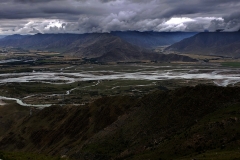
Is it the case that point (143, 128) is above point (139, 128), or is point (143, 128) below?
above

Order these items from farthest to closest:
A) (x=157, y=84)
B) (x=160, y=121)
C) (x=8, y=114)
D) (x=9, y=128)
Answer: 1. (x=157, y=84)
2. (x=8, y=114)
3. (x=9, y=128)
4. (x=160, y=121)

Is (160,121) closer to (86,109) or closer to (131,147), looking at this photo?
(131,147)

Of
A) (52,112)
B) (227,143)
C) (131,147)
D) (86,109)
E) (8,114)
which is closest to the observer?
(227,143)

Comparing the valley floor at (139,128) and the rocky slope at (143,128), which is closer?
the valley floor at (139,128)

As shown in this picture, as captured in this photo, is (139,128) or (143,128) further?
(139,128)

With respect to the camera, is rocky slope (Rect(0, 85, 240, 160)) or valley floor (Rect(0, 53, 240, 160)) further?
rocky slope (Rect(0, 85, 240, 160))

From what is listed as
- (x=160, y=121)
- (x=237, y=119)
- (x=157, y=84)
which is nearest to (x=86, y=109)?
(x=160, y=121)

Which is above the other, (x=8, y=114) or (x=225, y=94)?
(x=225, y=94)

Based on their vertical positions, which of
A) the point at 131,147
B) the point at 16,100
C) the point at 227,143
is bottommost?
the point at 16,100
